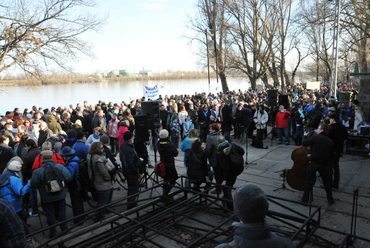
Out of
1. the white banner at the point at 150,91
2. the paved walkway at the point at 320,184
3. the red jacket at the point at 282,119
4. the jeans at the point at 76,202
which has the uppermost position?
the white banner at the point at 150,91

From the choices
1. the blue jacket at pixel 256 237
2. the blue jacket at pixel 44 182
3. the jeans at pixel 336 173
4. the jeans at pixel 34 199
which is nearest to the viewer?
the blue jacket at pixel 256 237

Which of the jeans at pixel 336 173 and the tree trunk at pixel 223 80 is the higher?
the tree trunk at pixel 223 80

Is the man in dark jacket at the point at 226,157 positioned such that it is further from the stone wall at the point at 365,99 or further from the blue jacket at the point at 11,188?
the stone wall at the point at 365,99

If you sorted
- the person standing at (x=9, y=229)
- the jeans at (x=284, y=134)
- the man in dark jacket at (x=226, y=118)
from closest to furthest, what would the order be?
the person standing at (x=9, y=229), the jeans at (x=284, y=134), the man in dark jacket at (x=226, y=118)

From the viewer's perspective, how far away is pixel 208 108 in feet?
44.8

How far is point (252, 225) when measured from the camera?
6.55ft

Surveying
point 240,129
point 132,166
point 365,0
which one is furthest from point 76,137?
point 365,0

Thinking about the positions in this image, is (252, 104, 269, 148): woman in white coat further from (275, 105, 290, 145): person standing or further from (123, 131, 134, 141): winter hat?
(123, 131, 134, 141): winter hat

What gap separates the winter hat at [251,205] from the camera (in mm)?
2021

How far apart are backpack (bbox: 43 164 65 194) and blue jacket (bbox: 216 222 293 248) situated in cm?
416

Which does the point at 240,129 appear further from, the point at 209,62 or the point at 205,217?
the point at 209,62

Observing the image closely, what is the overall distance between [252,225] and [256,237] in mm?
74

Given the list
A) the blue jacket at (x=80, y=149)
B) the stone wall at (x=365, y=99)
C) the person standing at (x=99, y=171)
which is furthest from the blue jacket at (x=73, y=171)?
the stone wall at (x=365, y=99)

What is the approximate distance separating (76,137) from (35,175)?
87.0 inches
